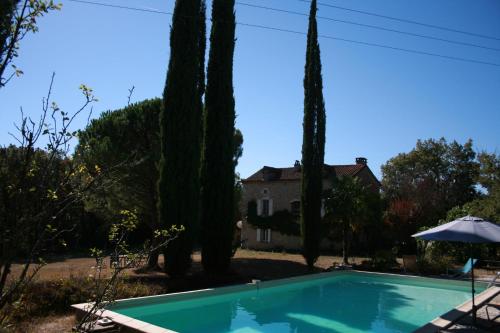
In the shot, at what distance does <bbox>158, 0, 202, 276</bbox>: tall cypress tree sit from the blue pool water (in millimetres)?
2343

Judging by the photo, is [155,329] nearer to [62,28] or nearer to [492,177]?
[62,28]

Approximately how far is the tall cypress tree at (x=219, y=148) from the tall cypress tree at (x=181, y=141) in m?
0.98

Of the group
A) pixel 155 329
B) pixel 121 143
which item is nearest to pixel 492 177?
pixel 121 143

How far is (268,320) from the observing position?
34.5ft

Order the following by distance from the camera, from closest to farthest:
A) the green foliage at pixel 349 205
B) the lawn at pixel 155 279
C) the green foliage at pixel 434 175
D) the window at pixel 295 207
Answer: the lawn at pixel 155 279, the green foliage at pixel 349 205, the window at pixel 295 207, the green foliage at pixel 434 175

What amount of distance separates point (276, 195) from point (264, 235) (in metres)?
3.38

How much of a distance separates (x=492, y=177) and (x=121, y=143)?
21398 millimetres

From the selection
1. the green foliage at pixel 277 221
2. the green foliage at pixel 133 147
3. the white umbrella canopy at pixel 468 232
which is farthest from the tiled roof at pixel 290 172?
the white umbrella canopy at pixel 468 232

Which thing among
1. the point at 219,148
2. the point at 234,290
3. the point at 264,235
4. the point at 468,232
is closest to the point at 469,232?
the point at 468,232

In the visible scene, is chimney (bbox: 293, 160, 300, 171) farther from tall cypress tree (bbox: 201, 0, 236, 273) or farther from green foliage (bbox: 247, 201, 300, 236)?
tall cypress tree (bbox: 201, 0, 236, 273)

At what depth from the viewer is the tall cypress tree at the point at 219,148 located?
14.9 metres

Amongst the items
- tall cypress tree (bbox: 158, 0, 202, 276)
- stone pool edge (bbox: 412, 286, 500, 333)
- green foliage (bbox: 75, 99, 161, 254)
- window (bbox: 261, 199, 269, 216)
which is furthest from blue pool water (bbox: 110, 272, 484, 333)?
window (bbox: 261, 199, 269, 216)

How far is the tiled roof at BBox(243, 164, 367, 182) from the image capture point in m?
31.2

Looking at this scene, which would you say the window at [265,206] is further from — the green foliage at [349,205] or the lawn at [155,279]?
the green foliage at [349,205]
